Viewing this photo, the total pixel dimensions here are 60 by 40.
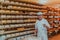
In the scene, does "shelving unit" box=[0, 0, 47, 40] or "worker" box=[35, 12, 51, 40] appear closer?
"worker" box=[35, 12, 51, 40]

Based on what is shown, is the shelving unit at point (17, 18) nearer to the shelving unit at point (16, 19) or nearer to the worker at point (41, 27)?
the shelving unit at point (16, 19)

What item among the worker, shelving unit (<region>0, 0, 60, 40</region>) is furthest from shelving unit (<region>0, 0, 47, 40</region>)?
the worker

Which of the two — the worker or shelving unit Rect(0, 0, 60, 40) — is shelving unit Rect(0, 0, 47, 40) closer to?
shelving unit Rect(0, 0, 60, 40)

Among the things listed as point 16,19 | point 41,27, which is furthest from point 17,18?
point 41,27

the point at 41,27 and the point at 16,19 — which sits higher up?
the point at 16,19

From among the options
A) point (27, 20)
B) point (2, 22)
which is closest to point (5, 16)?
point (2, 22)

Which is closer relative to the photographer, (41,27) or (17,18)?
(41,27)

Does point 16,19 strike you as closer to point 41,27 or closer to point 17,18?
point 17,18

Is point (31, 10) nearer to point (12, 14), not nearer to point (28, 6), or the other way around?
point (28, 6)

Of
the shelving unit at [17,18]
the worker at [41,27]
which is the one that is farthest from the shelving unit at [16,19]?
the worker at [41,27]

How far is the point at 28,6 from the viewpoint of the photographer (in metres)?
5.37

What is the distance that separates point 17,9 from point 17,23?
45cm

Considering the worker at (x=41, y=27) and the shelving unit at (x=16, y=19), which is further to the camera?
the shelving unit at (x=16, y=19)

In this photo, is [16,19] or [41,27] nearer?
[41,27]
